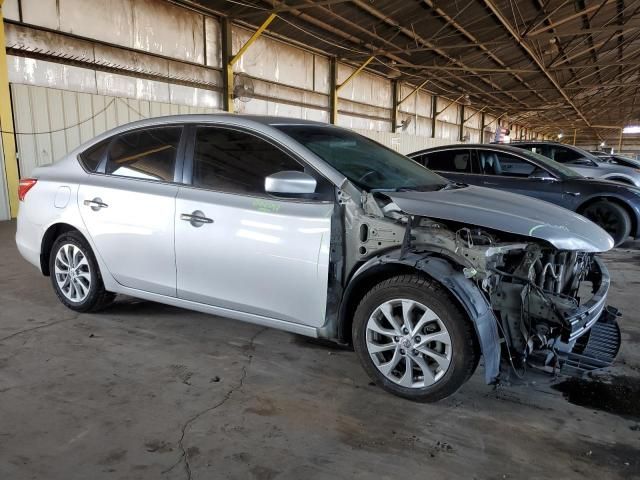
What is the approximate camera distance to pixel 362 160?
3.27 metres

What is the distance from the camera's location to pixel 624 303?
177 inches

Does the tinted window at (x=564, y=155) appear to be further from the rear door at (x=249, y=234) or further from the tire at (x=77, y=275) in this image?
the tire at (x=77, y=275)

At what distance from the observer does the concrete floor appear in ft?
7.00

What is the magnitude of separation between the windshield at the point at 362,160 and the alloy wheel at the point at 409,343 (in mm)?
769

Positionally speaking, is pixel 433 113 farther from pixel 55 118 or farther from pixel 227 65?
pixel 55 118

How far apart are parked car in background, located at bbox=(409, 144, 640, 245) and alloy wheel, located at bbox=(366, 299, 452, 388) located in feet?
16.4

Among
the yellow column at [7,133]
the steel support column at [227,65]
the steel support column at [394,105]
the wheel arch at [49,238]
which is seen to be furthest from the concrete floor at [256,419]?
the steel support column at [394,105]

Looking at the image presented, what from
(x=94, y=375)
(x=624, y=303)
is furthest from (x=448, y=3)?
(x=94, y=375)

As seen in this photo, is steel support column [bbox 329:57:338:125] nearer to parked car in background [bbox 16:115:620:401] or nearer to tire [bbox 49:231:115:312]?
parked car in background [bbox 16:115:620:401]

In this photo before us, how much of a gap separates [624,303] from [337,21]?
35.2ft

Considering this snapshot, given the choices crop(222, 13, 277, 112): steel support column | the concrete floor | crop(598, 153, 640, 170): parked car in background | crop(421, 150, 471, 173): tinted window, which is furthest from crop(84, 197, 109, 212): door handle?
crop(598, 153, 640, 170): parked car in background

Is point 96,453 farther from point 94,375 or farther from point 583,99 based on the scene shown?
point 583,99

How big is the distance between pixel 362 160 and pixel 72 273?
2451 mm

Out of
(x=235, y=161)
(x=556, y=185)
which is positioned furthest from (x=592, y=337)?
(x=556, y=185)
